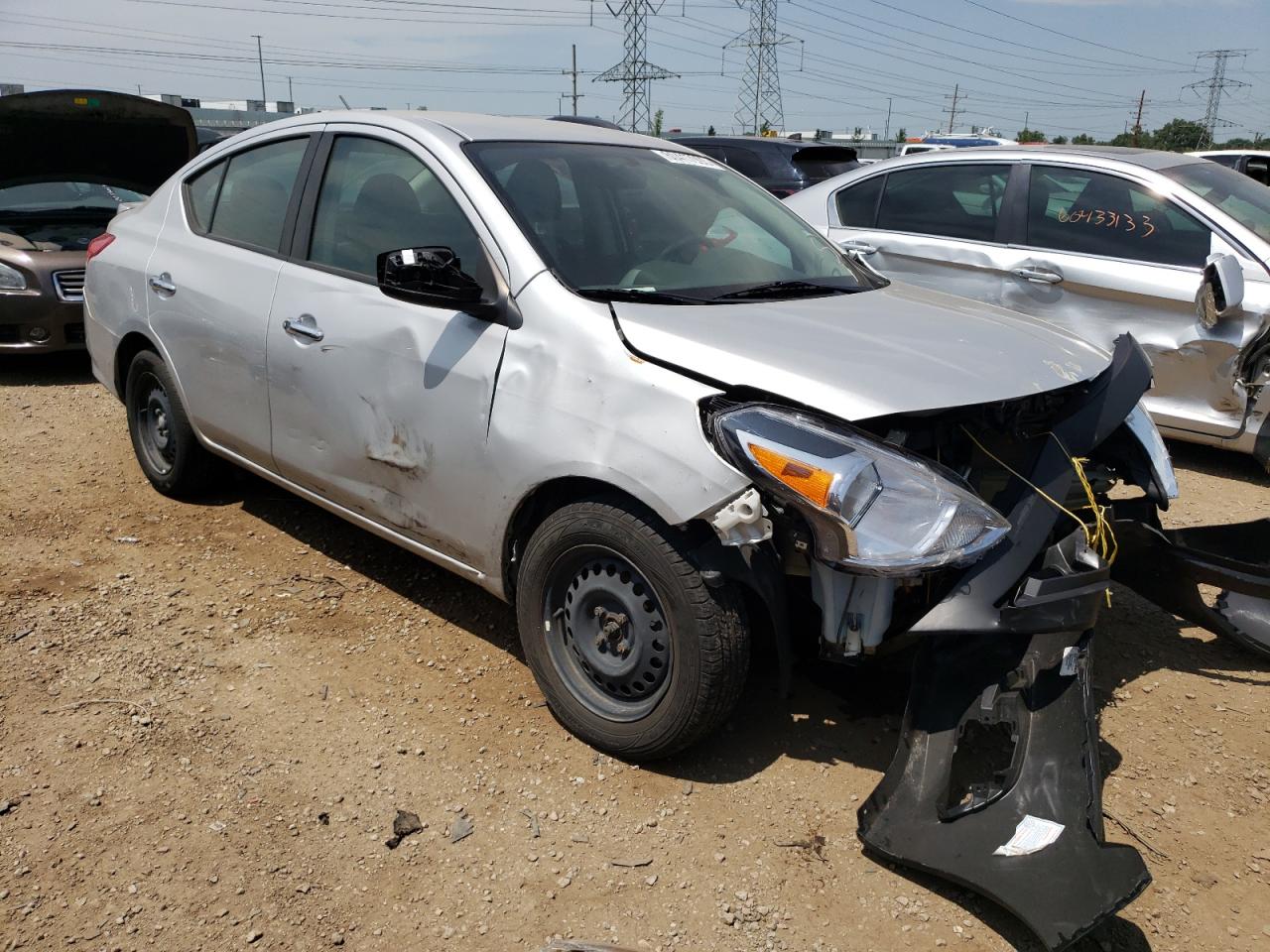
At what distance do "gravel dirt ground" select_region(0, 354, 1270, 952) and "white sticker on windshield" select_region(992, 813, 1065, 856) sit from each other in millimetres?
216

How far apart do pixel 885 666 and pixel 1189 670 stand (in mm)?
1175

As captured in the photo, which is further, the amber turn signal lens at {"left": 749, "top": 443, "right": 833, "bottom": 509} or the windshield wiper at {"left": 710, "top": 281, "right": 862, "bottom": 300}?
the windshield wiper at {"left": 710, "top": 281, "right": 862, "bottom": 300}

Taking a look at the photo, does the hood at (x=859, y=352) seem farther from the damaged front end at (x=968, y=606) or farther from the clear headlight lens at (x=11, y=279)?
the clear headlight lens at (x=11, y=279)

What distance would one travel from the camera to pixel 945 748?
264cm

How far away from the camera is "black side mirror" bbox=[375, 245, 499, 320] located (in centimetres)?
309

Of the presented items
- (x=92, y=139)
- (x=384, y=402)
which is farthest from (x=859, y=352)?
(x=92, y=139)

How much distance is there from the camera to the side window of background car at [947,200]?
20.2ft

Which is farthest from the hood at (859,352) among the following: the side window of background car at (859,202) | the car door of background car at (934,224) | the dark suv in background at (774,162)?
the dark suv in background at (774,162)

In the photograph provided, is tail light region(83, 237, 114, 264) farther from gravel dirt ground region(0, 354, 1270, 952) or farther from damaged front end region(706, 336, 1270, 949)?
damaged front end region(706, 336, 1270, 949)

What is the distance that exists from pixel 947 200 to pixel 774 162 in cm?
597

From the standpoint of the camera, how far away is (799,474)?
2500 mm

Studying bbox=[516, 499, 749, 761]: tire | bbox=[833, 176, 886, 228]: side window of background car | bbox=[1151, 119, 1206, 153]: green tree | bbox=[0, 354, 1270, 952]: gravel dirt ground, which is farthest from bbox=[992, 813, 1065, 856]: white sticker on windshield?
bbox=[1151, 119, 1206, 153]: green tree

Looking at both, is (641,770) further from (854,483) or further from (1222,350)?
(1222,350)

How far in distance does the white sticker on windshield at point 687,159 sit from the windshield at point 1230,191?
309cm
